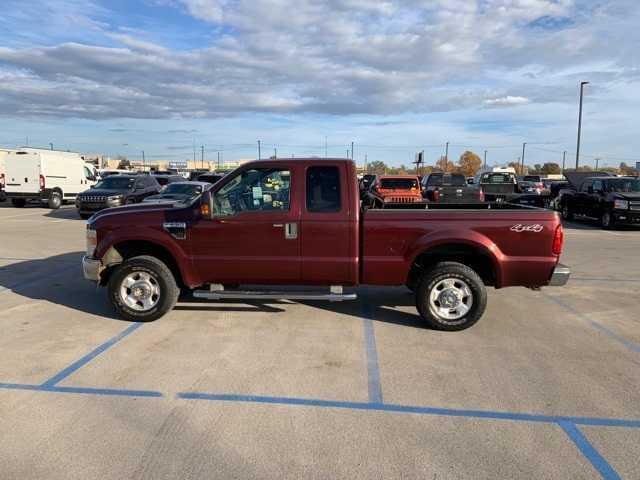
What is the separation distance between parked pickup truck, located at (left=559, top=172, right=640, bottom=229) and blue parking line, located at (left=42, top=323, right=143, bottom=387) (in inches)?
616

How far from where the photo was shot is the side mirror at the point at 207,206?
5.78 metres

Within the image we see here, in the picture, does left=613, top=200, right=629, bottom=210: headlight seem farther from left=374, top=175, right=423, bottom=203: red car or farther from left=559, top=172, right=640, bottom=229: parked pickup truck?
left=374, top=175, right=423, bottom=203: red car

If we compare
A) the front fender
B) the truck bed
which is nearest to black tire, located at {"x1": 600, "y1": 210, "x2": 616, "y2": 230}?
the truck bed

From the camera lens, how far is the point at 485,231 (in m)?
5.68

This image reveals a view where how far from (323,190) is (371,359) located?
6.51 feet

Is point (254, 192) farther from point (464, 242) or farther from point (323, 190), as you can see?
point (464, 242)

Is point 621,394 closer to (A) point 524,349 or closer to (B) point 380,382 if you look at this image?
(A) point 524,349

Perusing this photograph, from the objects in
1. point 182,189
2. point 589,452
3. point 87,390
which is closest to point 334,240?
point 87,390

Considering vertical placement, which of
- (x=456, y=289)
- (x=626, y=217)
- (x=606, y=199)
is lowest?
(x=626, y=217)

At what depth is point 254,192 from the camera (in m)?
5.91

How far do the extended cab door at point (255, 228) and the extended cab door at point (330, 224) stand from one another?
5.4 inches

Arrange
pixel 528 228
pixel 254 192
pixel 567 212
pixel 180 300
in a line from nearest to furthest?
pixel 528 228 → pixel 254 192 → pixel 180 300 → pixel 567 212

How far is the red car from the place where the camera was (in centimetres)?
1756

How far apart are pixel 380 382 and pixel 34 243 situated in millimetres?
10499
